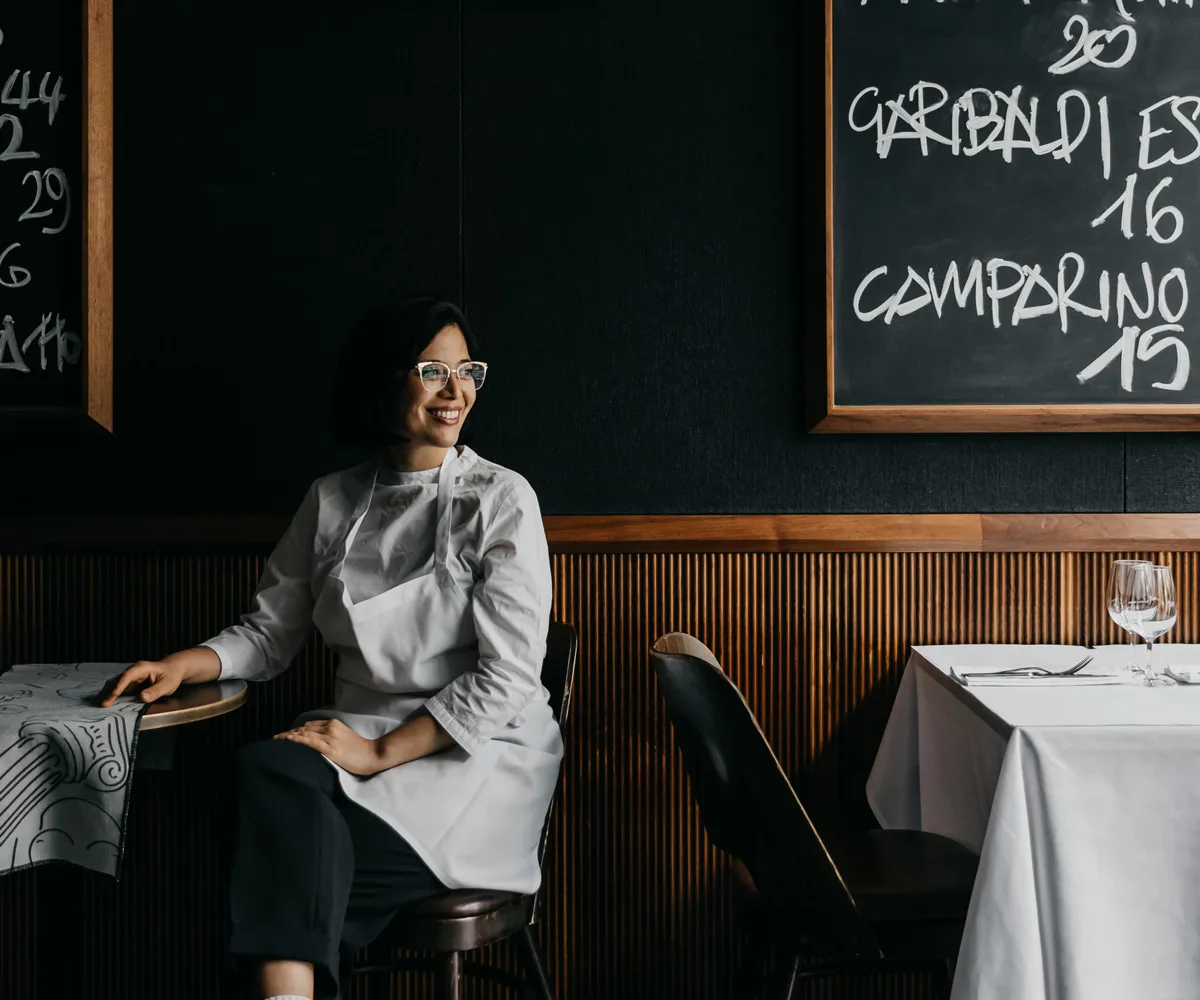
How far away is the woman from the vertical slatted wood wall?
416mm

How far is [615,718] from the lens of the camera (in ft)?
6.97

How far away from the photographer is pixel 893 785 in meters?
1.99

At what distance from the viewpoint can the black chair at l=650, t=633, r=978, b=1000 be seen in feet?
4.55

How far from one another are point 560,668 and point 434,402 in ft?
1.73

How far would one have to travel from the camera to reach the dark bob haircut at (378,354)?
172cm

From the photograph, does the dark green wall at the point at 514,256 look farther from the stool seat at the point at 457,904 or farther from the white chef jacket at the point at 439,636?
the stool seat at the point at 457,904

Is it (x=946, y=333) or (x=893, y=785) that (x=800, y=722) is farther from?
(x=946, y=333)

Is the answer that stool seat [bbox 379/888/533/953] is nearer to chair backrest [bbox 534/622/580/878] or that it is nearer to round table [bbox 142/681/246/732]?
chair backrest [bbox 534/622/580/878]

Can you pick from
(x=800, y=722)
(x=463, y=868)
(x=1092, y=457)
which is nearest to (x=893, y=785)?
(x=800, y=722)

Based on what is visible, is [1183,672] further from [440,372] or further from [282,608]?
[282,608]

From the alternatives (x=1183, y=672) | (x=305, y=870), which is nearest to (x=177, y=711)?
(x=305, y=870)

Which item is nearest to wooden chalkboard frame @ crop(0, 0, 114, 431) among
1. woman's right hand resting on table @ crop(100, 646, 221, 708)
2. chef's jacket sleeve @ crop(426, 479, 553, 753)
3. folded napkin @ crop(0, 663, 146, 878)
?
woman's right hand resting on table @ crop(100, 646, 221, 708)

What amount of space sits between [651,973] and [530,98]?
6.26ft

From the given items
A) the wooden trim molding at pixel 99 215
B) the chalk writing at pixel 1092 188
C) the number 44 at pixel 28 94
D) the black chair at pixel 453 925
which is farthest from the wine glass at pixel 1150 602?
the number 44 at pixel 28 94
